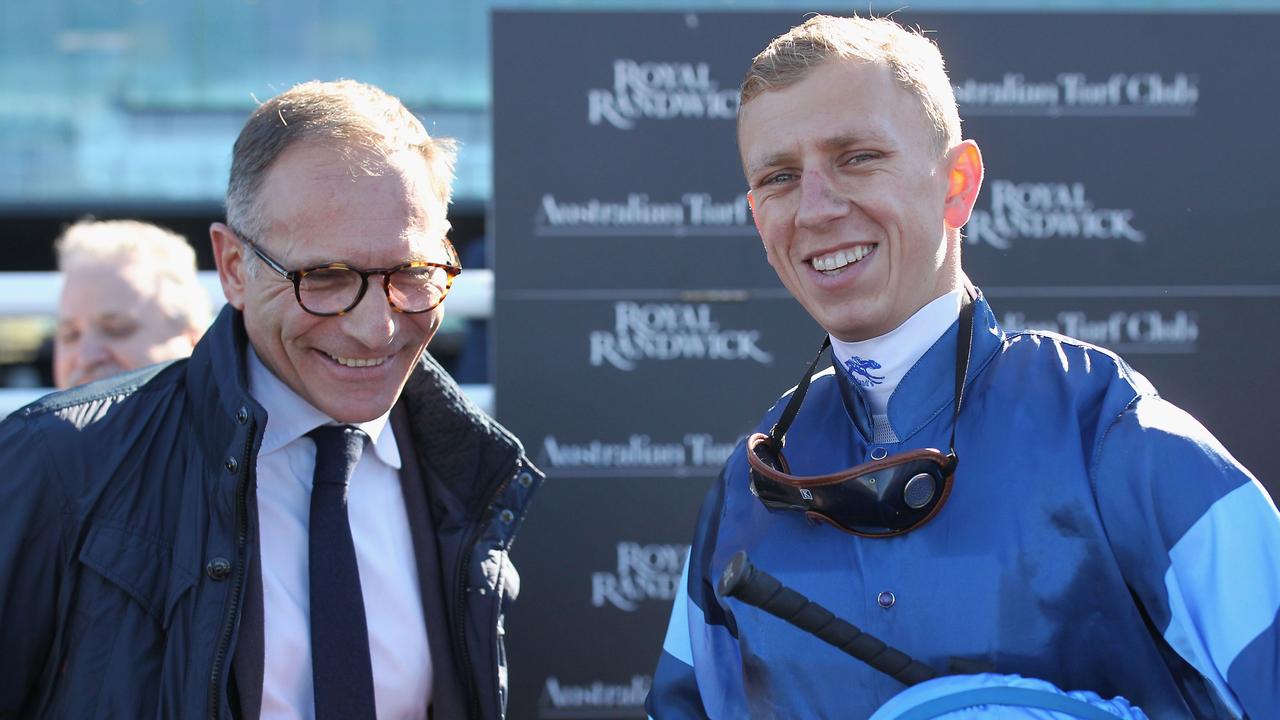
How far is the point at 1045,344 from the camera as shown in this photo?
5.83 feet

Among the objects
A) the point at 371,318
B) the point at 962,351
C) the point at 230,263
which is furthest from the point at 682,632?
the point at 230,263

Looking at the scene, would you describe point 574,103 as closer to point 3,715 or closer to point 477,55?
point 3,715

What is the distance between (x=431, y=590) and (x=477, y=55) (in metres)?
15.1

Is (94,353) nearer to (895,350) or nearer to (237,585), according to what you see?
(237,585)

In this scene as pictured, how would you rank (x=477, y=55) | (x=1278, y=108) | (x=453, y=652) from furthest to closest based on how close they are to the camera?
(x=477, y=55) < (x=1278, y=108) < (x=453, y=652)

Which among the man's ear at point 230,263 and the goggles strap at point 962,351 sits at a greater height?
the man's ear at point 230,263

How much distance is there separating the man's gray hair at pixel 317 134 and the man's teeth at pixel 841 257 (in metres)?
0.73

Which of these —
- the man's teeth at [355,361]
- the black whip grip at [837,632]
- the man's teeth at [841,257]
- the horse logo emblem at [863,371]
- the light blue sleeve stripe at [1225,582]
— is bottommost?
the black whip grip at [837,632]

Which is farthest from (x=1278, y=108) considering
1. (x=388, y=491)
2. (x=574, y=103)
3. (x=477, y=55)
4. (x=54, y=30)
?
(x=54, y=30)

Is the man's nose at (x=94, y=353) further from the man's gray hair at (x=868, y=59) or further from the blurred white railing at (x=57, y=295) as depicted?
the man's gray hair at (x=868, y=59)

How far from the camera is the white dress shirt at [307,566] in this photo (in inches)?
79.2

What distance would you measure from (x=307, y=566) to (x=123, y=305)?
1318 millimetres

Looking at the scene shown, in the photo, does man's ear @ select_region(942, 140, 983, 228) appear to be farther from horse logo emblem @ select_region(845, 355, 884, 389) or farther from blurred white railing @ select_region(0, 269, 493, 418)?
blurred white railing @ select_region(0, 269, 493, 418)

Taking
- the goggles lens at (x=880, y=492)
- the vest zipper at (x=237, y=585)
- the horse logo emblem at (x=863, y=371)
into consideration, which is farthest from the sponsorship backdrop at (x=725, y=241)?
the goggles lens at (x=880, y=492)
